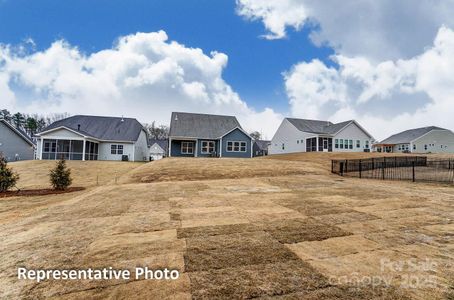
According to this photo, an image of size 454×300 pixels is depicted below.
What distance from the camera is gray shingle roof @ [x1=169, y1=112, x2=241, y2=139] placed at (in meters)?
29.5

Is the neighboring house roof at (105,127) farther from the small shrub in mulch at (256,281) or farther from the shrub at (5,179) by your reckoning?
the small shrub in mulch at (256,281)

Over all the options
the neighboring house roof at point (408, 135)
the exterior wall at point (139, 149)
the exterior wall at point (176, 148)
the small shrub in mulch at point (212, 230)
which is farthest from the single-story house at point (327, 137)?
the small shrub in mulch at point (212, 230)

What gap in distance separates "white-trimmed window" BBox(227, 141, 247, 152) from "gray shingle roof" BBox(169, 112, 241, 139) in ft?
6.54

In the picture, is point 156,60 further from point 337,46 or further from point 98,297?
point 98,297

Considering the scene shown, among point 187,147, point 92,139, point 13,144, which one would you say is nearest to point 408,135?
point 187,147

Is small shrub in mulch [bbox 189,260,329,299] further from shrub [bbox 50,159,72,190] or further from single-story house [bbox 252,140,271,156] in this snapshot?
single-story house [bbox 252,140,271,156]

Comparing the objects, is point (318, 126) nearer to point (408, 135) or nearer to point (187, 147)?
point (187, 147)

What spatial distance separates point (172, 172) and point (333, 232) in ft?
42.5

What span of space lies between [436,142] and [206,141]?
45.7m

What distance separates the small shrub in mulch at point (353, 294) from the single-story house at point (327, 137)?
3208 centimetres

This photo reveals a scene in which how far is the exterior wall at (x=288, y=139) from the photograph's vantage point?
3508 centimetres

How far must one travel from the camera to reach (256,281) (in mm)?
2678

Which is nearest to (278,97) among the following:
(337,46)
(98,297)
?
(337,46)

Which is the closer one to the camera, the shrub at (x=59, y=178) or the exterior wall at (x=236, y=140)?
the shrub at (x=59, y=178)
